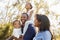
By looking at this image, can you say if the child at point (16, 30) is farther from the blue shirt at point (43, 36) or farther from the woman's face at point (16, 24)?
the blue shirt at point (43, 36)

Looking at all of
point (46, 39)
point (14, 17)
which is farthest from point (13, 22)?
point (46, 39)

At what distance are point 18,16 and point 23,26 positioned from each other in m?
0.09

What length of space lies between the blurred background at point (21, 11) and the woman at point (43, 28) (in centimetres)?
3

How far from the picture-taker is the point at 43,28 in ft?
6.14

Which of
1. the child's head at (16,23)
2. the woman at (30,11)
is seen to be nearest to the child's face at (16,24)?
the child's head at (16,23)

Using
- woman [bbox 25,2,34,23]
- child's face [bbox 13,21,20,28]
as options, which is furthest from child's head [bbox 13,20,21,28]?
woman [bbox 25,2,34,23]

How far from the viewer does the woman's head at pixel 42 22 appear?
1864 mm

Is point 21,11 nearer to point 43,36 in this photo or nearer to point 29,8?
point 29,8

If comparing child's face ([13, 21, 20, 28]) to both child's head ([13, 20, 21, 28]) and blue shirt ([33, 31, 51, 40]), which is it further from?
blue shirt ([33, 31, 51, 40])

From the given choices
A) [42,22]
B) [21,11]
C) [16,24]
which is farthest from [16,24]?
[42,22]

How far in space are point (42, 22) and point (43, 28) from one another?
49mm

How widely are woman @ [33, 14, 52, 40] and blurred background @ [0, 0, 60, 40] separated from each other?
1.4 inches

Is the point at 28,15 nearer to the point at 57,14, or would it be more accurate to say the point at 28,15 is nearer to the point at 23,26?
the point at 23,26

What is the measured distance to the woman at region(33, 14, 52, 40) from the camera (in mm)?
1864
